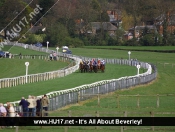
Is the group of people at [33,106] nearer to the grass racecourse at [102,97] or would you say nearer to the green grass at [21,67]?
the grass racecourse at [102,97]

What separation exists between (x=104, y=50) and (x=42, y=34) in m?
15.3

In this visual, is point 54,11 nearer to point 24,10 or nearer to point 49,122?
point 24,10

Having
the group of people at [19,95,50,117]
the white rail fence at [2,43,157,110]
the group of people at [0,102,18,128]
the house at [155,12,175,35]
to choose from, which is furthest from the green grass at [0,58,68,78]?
the house at [155,12,175,35]

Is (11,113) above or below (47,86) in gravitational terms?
above

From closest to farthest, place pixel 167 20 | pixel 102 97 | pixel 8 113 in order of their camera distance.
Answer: pixel 8 113, pixel 102 97, pixel 167 20

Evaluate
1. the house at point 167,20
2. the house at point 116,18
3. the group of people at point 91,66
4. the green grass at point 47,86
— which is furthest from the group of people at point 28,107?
the house at point 116,18

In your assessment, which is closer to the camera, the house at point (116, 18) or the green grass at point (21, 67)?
the green grass at point (21, 67)

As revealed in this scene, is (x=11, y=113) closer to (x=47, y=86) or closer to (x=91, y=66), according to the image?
(x=47, y=86)

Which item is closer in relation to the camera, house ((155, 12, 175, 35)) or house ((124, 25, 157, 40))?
house ((155, 12, 175, 35))

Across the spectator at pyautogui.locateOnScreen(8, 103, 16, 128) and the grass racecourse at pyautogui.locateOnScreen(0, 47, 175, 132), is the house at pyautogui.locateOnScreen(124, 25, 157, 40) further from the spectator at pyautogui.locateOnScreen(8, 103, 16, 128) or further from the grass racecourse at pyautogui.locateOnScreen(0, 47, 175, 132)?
the spectator at pyautogui.locateOnScreen(8, 103, 16, 128)

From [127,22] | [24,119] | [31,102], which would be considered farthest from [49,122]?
[127,22]

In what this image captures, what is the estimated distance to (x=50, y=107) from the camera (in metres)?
32.6

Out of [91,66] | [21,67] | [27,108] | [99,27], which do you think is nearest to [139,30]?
[99,27]

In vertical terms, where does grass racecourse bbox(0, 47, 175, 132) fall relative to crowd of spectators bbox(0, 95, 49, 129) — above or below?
below
